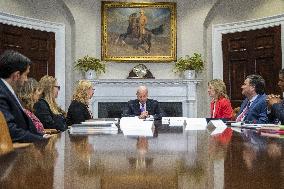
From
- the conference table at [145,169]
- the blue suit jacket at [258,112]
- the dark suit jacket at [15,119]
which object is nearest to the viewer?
the conference table at [145,169]

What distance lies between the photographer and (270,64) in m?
7.52

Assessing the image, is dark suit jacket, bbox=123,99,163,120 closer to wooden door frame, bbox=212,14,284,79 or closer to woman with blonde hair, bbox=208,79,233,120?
woman with blonde hair, bbox=208,79,233,120

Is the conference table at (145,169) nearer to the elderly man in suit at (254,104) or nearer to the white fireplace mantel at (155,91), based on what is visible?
the elderly man in suit at (254,104)

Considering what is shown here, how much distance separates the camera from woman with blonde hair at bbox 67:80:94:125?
4.78 m

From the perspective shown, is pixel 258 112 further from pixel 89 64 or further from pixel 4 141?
pixel 89 64

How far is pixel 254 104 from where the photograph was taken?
4.13 metres

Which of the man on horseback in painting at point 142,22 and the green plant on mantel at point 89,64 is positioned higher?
the man on horseback in painting at point 142,22

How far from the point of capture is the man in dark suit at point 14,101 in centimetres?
236

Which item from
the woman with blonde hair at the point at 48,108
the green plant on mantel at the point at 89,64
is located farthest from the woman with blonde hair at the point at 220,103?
the green plant on mantel at the point at 89,64

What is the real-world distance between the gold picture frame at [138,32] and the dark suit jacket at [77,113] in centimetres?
362

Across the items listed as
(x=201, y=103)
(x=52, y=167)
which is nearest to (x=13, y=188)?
(x=52, y=167)

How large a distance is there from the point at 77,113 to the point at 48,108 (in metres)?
0.57

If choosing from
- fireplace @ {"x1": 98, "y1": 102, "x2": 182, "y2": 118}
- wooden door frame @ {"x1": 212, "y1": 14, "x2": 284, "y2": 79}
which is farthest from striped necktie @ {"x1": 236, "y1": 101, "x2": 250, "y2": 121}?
fireplace @ {"x1": 98, "y1": 102, "x2": 182, "y2": 118}

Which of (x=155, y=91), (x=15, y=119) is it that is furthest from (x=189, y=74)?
Answer: (x=15, y=119)
